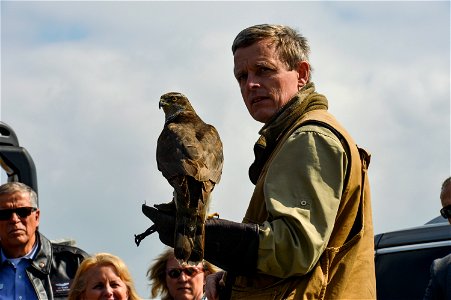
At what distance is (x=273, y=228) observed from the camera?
3.94 metres

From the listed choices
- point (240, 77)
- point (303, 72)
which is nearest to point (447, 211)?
point (303, 72)

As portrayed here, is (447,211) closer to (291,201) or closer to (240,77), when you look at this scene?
(240,77)

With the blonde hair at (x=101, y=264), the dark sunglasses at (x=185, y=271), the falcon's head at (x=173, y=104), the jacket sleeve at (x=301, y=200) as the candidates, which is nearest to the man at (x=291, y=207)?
the jacket sleeve at (x=301, y=200)

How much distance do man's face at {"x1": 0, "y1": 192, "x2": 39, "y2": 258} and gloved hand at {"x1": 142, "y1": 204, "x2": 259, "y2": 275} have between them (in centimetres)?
414

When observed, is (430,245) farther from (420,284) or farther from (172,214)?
(172,214)

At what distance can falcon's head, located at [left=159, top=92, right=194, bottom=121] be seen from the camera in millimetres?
5591

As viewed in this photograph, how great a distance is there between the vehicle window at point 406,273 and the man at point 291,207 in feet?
13.2

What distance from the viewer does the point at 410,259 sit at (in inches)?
325

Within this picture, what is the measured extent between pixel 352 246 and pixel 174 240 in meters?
0.73

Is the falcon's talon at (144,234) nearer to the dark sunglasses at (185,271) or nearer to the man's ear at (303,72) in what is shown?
the man's ear at (303,72)

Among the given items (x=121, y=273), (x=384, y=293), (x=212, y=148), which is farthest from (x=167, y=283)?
(x=212, y=148)

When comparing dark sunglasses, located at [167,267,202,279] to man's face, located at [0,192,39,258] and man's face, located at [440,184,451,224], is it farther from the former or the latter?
man's face, located at [440,184,451,224]

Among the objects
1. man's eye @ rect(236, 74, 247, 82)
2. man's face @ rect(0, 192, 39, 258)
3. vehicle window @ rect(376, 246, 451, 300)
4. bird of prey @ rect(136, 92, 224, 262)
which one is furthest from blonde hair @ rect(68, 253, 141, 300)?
man's eye @ rect(236, 74, 247, 82)

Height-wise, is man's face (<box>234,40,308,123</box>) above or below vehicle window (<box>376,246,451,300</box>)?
above
